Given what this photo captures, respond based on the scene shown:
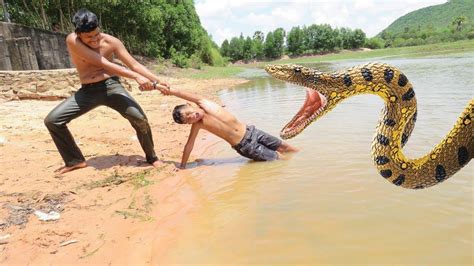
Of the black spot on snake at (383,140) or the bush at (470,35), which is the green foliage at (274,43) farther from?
the black spot on snake at (383,140)

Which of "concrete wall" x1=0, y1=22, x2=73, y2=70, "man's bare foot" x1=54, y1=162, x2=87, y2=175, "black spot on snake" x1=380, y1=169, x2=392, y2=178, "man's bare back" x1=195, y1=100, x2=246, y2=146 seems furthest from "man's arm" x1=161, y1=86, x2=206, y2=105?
"concrete wall" x1=0, y1=22, x2=73, y2=70

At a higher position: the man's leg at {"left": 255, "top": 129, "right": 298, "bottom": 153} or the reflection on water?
the man's leg at {"left": 255, "top": 129, "right": 298, "bottom": 153}

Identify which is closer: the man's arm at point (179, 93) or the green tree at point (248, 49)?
the man's arm at point (179, 93)

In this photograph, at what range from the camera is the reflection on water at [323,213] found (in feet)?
9.66

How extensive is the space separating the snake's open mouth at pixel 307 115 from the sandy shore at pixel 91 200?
1.34 meters

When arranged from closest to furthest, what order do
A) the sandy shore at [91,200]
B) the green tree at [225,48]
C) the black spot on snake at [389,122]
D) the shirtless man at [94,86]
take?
the black spot on snake at [389,122] → the sandy shore at [91,200] → the shirtless man at [94,86] → the green tree at [225,48]

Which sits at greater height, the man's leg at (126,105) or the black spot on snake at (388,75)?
the black spot on snake at (388,75)

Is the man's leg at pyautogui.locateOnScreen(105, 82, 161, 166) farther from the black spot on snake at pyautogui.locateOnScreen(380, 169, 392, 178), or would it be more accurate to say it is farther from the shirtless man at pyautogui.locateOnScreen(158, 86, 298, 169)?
the black spot on snake at pyautogui.locateOnScreen(380, 169, 392, 178)

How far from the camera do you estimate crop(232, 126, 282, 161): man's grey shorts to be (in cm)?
554

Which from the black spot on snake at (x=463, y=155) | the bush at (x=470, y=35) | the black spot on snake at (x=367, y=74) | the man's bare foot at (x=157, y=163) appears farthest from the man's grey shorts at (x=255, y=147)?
the bush at (x=470, y=35)

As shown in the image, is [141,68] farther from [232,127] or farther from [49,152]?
[49,152]

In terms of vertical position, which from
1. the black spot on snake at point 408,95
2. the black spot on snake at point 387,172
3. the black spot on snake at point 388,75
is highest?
the black spot on snake at point 388,75

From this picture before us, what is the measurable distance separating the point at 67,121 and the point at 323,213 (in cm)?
334

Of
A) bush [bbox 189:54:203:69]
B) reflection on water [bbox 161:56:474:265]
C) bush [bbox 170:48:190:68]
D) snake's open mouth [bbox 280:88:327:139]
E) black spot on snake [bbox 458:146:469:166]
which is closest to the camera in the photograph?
black spot on snake [bbox 458:146:469:166]
